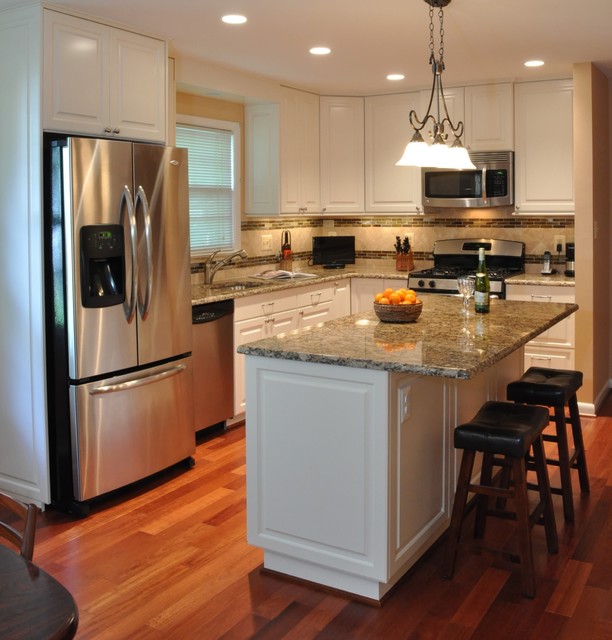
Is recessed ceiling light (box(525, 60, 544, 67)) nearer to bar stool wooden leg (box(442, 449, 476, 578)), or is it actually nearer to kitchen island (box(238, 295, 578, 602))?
kitchen island (box(238, 295, 578, 602))

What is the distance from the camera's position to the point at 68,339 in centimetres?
366

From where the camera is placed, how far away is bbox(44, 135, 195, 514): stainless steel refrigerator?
11.9ft

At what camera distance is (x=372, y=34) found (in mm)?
4336

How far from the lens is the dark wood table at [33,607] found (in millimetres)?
1284

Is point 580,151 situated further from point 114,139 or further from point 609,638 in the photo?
point 609,638

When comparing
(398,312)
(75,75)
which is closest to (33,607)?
(398,312)

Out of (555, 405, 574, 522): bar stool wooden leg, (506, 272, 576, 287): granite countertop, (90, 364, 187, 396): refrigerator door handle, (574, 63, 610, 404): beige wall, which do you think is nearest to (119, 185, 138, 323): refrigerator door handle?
(90, 364, 187, 396): refrigerator door handle

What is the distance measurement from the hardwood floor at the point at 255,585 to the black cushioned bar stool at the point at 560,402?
0.13m

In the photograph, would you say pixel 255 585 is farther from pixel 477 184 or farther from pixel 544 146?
pixel 544 146

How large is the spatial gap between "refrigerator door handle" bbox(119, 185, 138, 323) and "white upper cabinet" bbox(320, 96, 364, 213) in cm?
286

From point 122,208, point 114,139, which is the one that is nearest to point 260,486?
point 122,208

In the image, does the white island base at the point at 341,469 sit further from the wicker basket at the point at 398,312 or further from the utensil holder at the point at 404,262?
the utensil holder at the point at 404,262

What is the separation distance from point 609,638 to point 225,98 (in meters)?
4.31

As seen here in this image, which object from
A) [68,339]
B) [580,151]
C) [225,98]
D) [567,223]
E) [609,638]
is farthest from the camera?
[567,223]
